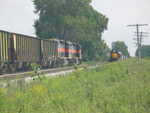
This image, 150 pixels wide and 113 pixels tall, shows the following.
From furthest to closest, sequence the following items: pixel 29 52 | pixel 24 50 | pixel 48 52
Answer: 1. pixel 48 52
2. pixel 29 52
3. pixel 24 50

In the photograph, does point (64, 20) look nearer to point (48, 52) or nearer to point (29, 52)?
point (48, 52)

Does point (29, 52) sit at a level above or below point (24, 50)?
below

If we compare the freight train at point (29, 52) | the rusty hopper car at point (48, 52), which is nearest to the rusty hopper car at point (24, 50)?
the freight train at point (29, 52)

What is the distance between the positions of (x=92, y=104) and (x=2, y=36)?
12.4m

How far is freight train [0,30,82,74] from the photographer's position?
18953 millimetres

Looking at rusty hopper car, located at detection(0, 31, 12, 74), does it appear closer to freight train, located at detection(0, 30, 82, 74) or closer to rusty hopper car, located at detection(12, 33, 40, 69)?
freight train, located at detection(0, 30, 82, 74)

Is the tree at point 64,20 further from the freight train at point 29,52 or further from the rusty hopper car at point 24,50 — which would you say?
the rusty hopper car at point 24,50

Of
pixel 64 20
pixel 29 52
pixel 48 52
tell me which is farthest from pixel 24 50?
pixel 64 20

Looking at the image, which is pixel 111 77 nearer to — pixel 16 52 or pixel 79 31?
pixel 16 52

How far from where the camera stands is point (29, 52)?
76.5ft

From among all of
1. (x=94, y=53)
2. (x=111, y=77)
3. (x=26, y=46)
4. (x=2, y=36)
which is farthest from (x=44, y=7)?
(x=111, y=77)

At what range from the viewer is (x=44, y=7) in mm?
46719

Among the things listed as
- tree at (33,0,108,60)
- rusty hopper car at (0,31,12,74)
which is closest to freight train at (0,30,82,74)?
rusty hopper car at (0,31,12,74)

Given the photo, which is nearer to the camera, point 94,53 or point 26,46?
point 26,46
